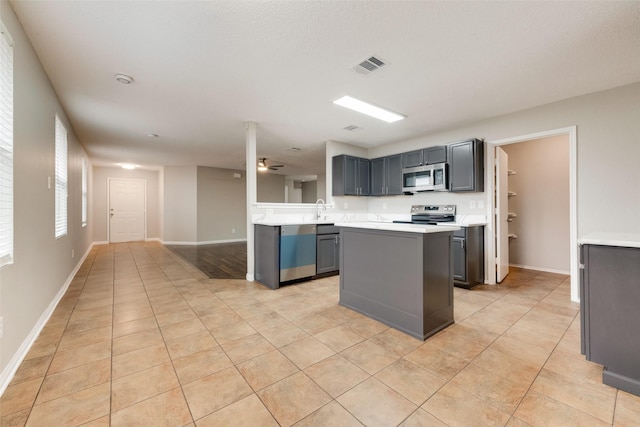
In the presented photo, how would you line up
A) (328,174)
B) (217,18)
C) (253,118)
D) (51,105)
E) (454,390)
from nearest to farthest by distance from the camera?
(454,390)
(217,18)
(51,105)
(253,118)
(328,174)

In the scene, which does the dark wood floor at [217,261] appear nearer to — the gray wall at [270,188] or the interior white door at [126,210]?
the interior white door at [126,210]

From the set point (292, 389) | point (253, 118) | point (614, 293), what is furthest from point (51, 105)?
point (614, 293)

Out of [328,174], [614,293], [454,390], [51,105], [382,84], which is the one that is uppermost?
[382,84]

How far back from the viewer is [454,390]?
5.20 ft

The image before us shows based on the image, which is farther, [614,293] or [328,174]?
[328,174]

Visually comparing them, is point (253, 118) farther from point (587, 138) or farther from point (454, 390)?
point (587, 138)

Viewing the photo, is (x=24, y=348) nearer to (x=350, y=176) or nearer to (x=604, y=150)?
(x=350, y=176)

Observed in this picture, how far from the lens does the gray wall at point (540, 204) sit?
447 cm

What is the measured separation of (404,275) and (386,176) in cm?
318

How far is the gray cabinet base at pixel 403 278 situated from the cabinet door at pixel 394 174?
8.27 ft

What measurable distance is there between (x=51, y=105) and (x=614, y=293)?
5.29 meters

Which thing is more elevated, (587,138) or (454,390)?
(587,138)

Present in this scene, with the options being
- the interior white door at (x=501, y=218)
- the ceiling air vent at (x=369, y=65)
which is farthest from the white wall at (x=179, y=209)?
the interior white door at (x=501, y=218)

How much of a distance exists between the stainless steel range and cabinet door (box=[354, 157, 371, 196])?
1069 mm
